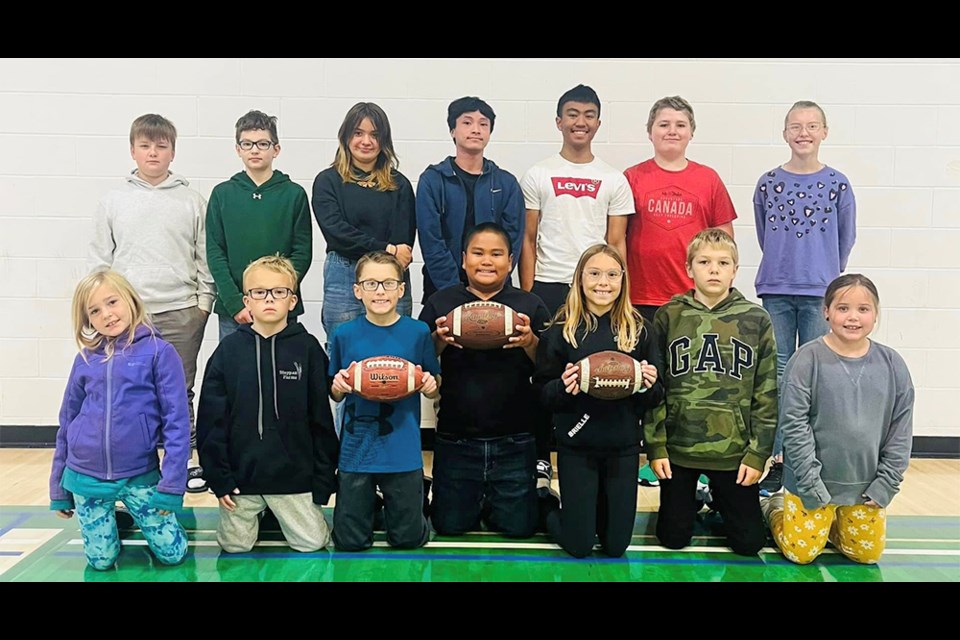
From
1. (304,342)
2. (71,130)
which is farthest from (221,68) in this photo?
(304,342)

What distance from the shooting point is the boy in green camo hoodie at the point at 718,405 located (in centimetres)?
390

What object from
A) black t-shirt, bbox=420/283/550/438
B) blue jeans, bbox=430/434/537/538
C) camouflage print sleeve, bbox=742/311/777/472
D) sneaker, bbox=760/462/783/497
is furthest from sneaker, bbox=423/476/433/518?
sneaker, bbox=760/462/783/497

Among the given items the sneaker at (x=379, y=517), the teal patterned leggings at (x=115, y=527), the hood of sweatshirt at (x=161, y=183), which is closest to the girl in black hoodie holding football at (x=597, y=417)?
the sneaker at (x=379, y=517)

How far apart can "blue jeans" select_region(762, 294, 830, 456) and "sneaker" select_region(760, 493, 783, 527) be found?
0.73m

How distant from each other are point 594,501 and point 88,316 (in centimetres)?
237

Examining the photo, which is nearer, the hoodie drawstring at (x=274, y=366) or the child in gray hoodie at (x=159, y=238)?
the hoodie drawstring at (x=274, y=366)

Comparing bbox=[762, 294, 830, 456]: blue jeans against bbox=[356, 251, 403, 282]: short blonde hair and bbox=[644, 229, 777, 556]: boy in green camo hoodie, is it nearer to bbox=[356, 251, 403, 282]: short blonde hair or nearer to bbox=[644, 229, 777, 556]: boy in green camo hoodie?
bbox=[644, 229, 777, 556]: boy in green camo hoodie

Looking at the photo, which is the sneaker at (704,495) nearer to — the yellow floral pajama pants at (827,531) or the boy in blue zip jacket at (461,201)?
the yellow floral pajama pants at (827,531)

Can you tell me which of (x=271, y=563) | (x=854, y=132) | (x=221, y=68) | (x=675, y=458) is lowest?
(x=271, y=563)

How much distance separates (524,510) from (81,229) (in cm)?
351

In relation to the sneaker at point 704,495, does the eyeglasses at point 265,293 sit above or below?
above

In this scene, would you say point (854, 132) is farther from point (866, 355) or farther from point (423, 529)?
point (423, 529)

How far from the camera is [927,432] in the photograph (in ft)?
18.9

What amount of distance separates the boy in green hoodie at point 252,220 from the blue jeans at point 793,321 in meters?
2.67
